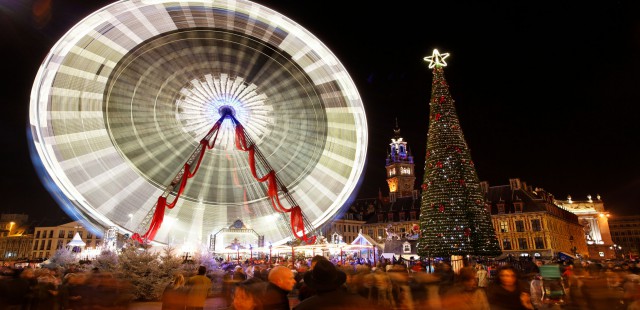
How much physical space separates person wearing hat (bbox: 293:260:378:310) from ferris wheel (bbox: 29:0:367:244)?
54.8 feet

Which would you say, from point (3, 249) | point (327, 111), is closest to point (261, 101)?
point (327, 111)

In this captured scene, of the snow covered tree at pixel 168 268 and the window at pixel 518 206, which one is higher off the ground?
the window at pixel 518 206

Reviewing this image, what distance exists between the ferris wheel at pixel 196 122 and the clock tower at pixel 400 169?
6676cm

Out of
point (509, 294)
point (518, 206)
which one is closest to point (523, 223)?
point (518, 206)

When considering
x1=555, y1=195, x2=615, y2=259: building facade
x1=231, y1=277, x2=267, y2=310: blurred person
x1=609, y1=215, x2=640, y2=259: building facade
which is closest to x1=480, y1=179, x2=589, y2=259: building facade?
x1=555, y1=195, x2=615, y2=259: building facade

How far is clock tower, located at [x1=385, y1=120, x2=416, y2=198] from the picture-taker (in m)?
87.6

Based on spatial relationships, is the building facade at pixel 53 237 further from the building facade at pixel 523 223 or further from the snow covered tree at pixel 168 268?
the snow covered tree at pixel 168 268

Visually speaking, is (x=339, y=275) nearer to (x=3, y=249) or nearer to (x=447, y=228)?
(x=447, y=228)

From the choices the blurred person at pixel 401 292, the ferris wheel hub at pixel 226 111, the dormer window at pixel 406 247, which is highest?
the ferris wheel hub at pixel 226 111

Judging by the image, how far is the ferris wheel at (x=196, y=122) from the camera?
16.6 m

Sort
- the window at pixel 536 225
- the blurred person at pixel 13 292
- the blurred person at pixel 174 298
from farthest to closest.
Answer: the window at pixel 536 225
the blurred person at pixel 13 292
the blurred person at pixel 174 298

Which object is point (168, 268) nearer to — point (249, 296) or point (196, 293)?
point (196, 293)

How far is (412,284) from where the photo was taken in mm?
6234

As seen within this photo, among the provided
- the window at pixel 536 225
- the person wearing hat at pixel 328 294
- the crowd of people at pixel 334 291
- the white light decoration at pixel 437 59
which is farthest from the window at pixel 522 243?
the person wearing hat at pixel 328 294
